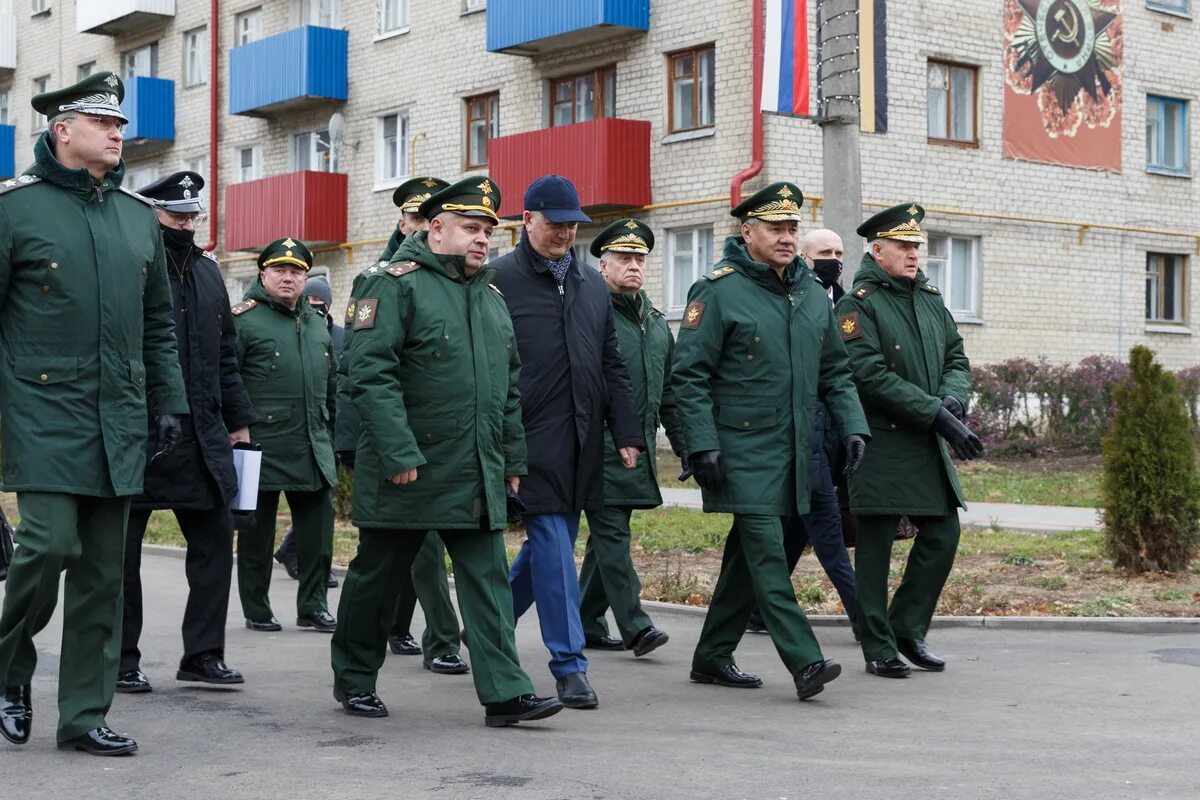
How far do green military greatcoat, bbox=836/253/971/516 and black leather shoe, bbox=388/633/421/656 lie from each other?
7.38 ft

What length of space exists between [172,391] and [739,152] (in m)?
19.5

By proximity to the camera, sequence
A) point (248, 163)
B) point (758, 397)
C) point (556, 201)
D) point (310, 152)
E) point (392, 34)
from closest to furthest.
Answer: point (556, 201) < point (758, 397) < point (392, 34) < point (310, 152) < point (248, 163)

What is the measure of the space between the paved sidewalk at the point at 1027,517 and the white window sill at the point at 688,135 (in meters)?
8.58

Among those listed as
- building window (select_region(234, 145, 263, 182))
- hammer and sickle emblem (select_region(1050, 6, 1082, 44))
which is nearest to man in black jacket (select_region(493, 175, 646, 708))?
hammer and sickle emblem (select_region(1050, 6, 1082, 44))

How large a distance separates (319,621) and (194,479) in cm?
233

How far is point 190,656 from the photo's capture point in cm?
780

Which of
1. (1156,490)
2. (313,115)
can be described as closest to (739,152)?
(313,115)

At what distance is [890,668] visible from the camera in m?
8.10

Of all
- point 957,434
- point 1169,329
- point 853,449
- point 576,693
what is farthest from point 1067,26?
point 576,693

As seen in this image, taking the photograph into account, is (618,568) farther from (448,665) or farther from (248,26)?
(248,26)

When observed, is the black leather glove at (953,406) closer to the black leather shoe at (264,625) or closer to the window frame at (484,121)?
the black leather shoe at (264,625)

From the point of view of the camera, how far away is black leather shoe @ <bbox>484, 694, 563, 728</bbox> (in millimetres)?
6668

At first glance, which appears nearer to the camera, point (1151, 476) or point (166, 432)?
point (166, 432)

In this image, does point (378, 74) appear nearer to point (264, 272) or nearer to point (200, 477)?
point (264, 272)
